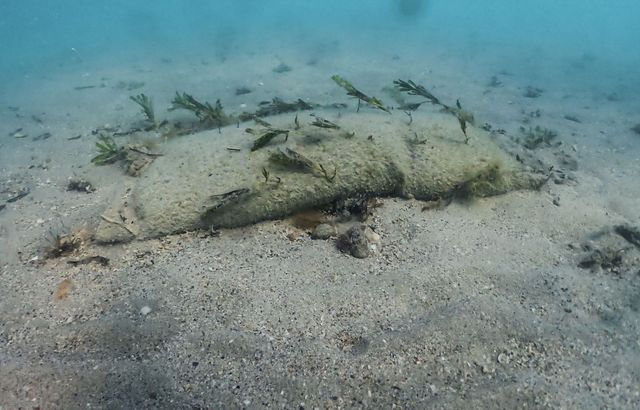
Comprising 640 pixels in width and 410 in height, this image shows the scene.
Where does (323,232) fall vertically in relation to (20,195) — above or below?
above

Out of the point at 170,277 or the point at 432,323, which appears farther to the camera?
the point at 170,277

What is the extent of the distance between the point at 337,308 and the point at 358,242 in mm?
977

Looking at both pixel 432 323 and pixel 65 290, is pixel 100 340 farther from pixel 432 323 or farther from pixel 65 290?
pixel 432 323

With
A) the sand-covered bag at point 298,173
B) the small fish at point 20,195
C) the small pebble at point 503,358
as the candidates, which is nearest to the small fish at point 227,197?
the sand-covered bag at point 298,173

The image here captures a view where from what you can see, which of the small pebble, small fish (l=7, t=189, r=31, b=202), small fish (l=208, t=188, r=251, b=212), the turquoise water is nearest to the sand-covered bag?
small fish (l=208, t=188, r=251, b=212)

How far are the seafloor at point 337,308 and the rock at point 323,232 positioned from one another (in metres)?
0.15

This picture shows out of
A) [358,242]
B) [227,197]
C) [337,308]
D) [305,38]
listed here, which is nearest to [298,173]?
[227,197]

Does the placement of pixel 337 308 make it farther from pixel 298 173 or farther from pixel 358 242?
pixel 298 173

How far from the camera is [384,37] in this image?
2573 cm

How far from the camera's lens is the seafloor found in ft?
10.4

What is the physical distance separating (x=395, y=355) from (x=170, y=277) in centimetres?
258

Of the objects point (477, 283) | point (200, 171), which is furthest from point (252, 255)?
point (477, 283)

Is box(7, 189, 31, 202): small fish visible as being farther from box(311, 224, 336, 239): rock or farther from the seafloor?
box(311, 224, 336, 239): rock

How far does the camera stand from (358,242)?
4.62 m
